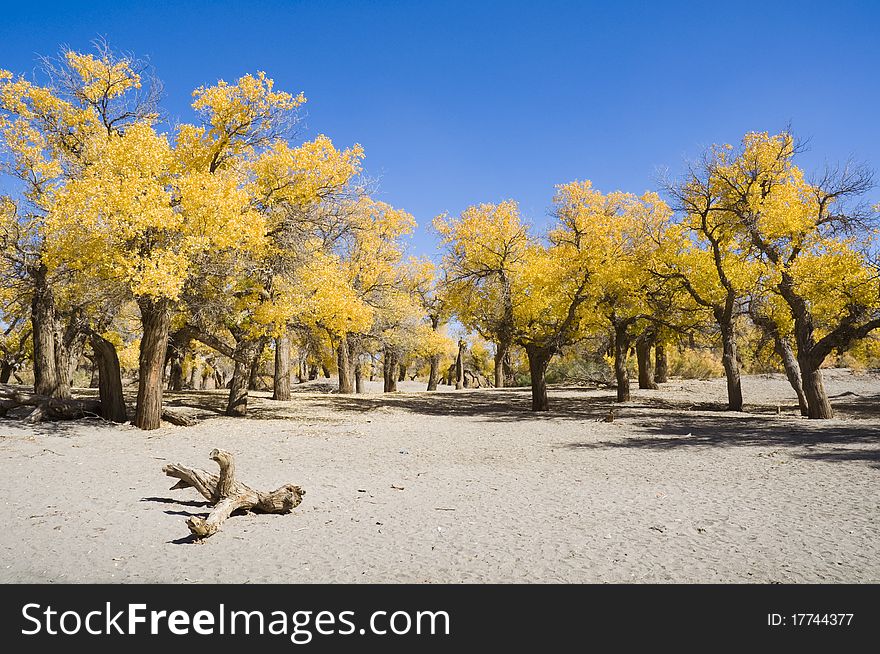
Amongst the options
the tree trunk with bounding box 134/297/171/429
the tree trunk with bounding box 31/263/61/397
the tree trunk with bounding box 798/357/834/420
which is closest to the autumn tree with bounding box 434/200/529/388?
the tree trunk with bounding box 798/357/834/420

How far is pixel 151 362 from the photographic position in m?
12.6

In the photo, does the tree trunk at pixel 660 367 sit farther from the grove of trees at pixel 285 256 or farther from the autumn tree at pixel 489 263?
the autumn tree at pixel 489 263

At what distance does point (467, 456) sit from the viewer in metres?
10.3

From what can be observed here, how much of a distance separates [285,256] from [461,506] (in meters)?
9.37

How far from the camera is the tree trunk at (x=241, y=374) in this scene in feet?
48.6

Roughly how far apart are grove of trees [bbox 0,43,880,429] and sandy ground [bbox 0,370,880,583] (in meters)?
2.94

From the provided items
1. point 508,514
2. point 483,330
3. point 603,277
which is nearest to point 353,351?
point 483,330

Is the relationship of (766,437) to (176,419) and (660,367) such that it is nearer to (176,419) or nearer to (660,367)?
(176,419)

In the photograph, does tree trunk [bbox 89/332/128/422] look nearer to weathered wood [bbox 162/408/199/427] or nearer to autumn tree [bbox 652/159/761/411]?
weathered wood [bbox 162/408/199/427]

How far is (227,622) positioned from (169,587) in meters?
0.69

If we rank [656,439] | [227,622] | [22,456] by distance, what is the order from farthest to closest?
[656,439]
[22,456]
[227,622]

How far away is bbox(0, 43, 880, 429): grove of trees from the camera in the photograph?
10945 millimetres

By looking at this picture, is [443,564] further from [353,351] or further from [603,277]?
[353,351]

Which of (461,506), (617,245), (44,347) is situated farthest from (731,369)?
(44,347)
